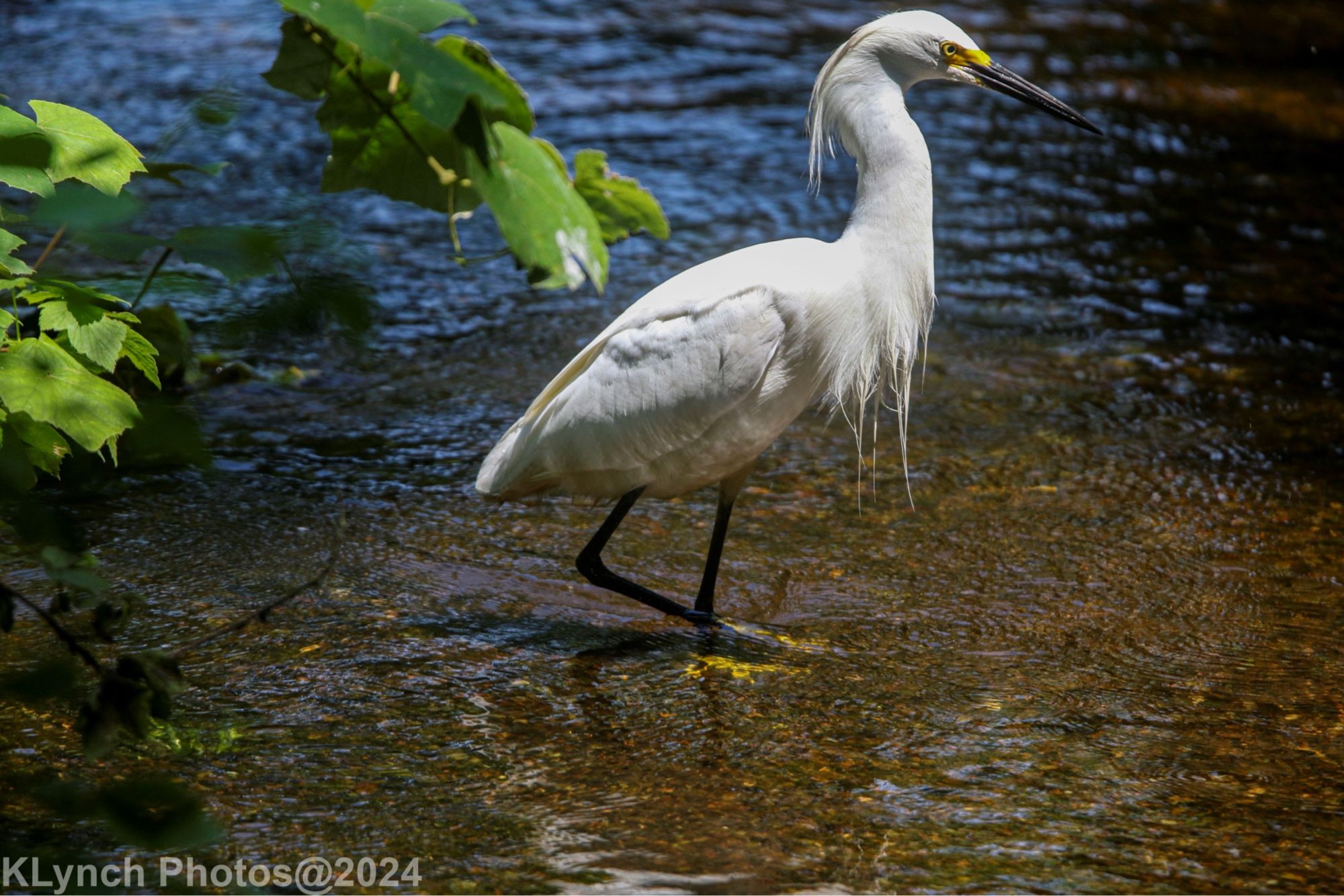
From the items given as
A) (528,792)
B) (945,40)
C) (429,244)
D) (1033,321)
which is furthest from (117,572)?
(1033,321)

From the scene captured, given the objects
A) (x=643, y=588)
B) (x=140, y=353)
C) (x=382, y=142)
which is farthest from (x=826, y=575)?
(x=382, y=142)

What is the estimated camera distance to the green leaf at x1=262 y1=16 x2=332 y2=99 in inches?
78.2

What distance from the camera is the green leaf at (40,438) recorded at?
265 centimetres

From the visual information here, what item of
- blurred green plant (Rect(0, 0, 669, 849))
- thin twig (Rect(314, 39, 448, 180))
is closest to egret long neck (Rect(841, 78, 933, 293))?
blurred green plant (Rect(0, 0, 669, 849))

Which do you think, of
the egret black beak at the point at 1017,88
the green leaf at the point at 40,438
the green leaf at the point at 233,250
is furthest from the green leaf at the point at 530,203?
the egret black beak at the point at 1017,88

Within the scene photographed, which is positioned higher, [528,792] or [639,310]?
[639,310]

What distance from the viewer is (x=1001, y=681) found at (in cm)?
389

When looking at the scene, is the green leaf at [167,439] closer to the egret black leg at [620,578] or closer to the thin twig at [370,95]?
the thin twig at [370,95]

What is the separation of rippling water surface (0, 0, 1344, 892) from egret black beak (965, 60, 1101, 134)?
162 centimetres

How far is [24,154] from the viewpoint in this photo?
57.8 inches

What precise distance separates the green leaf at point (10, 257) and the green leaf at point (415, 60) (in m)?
1.11

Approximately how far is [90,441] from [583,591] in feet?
8.53

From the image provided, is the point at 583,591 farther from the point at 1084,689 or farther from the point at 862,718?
the point at 1084,689

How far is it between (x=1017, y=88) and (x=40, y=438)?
3.11 metres
